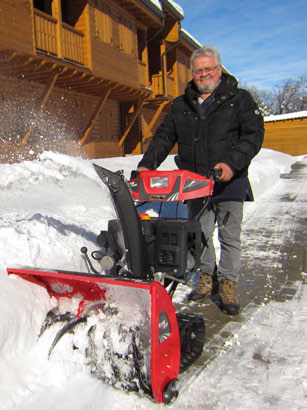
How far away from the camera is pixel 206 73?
2.96 m

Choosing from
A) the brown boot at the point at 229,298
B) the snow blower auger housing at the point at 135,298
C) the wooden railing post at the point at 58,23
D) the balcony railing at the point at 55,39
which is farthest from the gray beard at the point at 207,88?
the wooden railing post at the point at 58,23

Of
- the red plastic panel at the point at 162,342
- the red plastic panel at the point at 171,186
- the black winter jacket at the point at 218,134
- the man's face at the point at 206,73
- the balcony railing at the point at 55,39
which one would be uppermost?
the balcony railing at the point at 55,39

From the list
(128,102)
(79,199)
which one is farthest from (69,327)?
(128,102)

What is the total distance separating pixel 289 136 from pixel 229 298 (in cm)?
3553

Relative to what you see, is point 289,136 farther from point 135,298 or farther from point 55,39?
point 135,298

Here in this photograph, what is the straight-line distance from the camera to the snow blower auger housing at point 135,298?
1.90 metres

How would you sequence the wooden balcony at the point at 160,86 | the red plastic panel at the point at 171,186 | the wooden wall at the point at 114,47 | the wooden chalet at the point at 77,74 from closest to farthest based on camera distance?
the red plastic panel at the point at 171,186, the wooden chalet at the point at 77,74, the wooden wall at the point at 114,47, the wooden balcony at the point at 160,86

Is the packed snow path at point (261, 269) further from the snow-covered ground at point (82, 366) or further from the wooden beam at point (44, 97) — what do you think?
the wooden beam at point (44, 97)

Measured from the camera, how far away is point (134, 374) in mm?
1955

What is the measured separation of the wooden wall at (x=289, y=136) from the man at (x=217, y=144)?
34.1 metres

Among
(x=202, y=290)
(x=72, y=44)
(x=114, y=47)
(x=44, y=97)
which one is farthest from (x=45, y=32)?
(x=202, y=290)

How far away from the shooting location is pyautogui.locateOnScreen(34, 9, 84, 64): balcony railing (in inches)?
385

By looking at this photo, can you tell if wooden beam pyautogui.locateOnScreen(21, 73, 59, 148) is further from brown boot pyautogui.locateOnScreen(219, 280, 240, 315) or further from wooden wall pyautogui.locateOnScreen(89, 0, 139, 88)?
brown boot pyautogui.locateOnScreen(219, 280, 240, 315)

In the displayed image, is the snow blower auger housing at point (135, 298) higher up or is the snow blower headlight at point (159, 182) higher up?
the snow blower headlight at point (159, 182)
